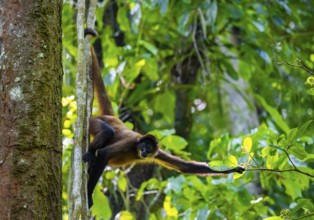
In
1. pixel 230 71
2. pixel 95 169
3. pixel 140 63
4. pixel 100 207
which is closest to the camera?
pixel 95 169

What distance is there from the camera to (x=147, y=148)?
5.58 m

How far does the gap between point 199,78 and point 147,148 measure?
8.37 ft

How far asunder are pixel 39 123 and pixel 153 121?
530 cm

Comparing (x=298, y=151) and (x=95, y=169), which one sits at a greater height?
(x=298, y=151)

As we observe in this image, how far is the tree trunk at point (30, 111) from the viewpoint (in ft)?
8.34

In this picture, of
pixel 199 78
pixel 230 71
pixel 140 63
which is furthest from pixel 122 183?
pixel 199 78

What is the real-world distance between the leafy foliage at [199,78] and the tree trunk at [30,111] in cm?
251

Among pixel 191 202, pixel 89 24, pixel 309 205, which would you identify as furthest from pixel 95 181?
pixel 309 205

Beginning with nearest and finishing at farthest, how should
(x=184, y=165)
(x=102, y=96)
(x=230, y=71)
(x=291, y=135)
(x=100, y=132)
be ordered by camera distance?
(x=291, y=135), (x=100, y=132), (x=184, y=165), (x=102, y=96), (x=230, y=71)

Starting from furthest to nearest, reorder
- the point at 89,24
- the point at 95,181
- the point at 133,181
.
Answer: the point at 133,181 → the point at 95,181 → the point at 89,24

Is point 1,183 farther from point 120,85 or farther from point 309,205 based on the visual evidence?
point 120,85

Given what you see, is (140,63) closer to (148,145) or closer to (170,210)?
(148,145)

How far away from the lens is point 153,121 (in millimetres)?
7934

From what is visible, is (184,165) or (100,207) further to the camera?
(184,165)
